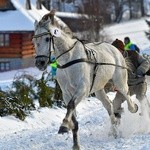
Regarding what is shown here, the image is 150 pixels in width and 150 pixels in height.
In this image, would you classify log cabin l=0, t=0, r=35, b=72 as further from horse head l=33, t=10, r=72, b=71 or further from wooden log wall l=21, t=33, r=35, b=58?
horse head l=33, t=10, r=72, b=71

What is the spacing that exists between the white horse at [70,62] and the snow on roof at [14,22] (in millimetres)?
23278

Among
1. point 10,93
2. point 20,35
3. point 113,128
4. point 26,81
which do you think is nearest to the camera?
point 113,128

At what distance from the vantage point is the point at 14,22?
31.4 m

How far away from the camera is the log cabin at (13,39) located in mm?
31109

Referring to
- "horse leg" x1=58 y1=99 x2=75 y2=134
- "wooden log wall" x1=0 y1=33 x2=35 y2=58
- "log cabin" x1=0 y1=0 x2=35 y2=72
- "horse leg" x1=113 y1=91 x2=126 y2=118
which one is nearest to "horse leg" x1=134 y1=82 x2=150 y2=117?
"horse leg" x1=113 y1=91 x2=126 y2=118

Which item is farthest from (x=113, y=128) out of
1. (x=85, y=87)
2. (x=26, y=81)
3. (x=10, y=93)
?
(x=26, y=81)

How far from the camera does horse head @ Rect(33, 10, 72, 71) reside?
6309 mm

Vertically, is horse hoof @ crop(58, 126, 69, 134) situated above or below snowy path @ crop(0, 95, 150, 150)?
above

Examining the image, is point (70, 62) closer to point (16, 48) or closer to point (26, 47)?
point (16, 48)

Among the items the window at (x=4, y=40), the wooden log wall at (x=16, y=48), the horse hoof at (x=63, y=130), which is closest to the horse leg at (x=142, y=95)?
the horse hoof at (x=63, y=130)

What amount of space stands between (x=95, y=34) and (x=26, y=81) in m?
25.3

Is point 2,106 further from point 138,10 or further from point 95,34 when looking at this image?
point 138,10

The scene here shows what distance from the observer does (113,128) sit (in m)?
8.00

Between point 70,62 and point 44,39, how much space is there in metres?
0.52
